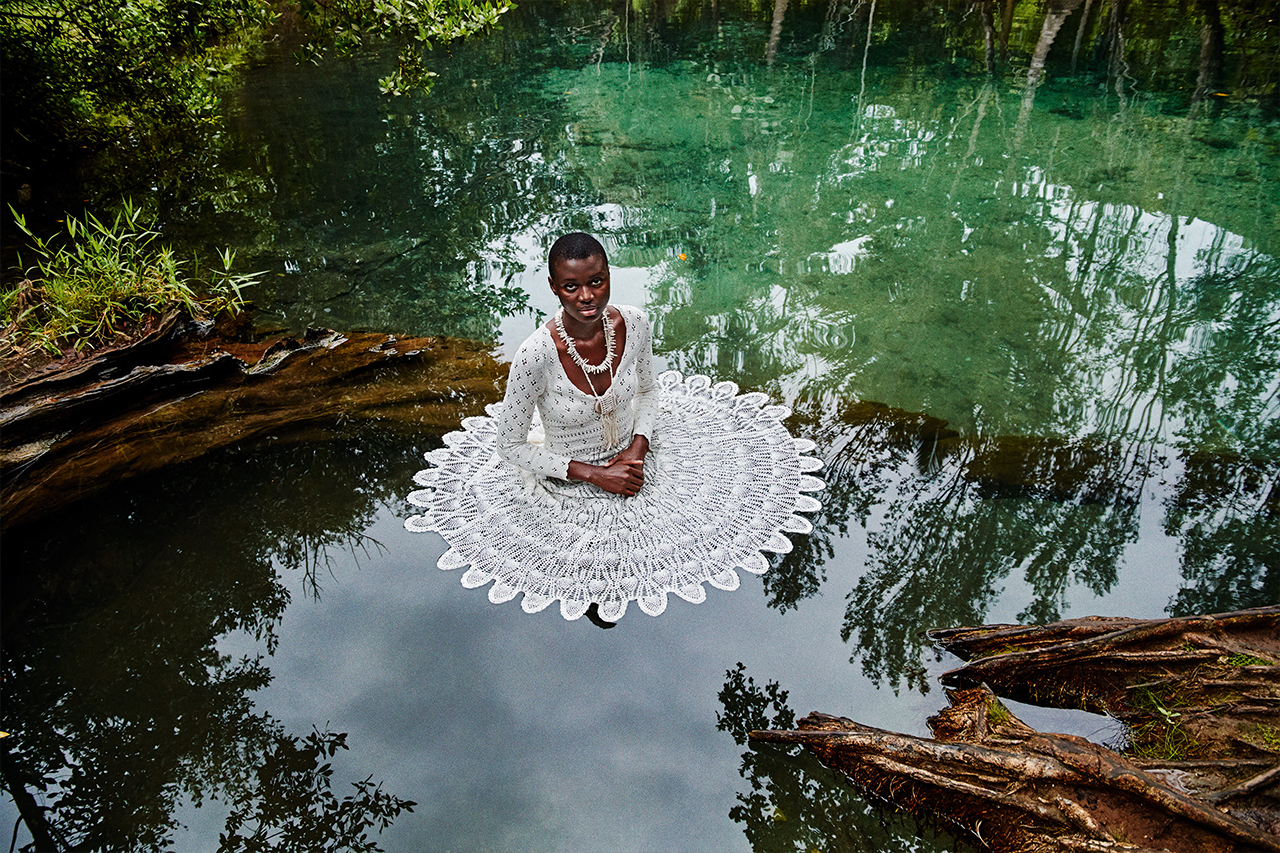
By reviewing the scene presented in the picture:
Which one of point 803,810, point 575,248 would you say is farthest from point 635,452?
point 803,810

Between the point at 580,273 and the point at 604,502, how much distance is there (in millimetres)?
1000

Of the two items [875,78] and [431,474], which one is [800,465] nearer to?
[431,474]

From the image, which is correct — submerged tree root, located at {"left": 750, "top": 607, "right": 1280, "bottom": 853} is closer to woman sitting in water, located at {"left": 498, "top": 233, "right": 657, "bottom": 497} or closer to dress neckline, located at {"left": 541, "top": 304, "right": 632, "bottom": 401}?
woman sitting in water, located at {"left": 498, "top": 233, "right": 657, "bottom": 497}

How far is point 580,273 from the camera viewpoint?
2.82 m

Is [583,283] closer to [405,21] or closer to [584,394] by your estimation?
[584,394]

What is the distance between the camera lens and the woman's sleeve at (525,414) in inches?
120

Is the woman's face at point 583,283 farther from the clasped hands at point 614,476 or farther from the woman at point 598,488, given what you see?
the clasped hands at point 614,476

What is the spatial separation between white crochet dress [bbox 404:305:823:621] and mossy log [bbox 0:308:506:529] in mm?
737

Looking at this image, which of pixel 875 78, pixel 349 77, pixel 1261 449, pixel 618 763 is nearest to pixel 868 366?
pixel 1261 449

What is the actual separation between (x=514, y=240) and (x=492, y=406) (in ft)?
10.1

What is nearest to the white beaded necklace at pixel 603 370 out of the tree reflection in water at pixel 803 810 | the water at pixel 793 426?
the water at pixel 793 426

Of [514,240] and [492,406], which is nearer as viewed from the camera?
[492,406]

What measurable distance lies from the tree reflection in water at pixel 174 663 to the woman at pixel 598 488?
0.65 meters

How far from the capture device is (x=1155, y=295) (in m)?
5.34
